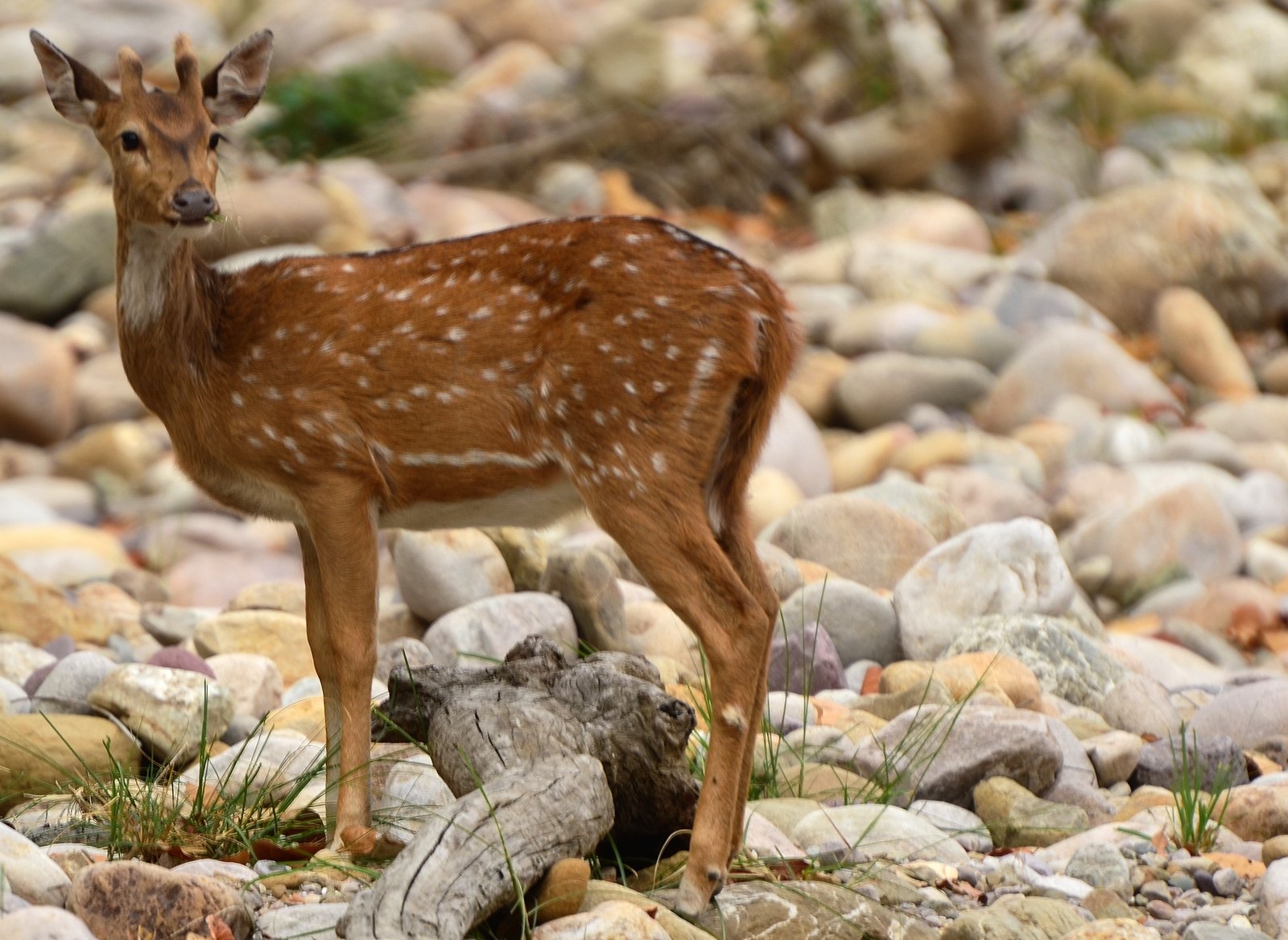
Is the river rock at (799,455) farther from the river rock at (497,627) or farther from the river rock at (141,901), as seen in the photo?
the river rock at (141,901)

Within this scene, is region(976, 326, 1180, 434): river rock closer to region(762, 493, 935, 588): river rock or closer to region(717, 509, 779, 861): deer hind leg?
region(762, 493, 935, 588): river rock

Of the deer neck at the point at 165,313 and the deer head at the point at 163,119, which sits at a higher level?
the deer head at the point at 163,119

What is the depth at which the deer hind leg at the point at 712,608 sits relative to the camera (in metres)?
5.30

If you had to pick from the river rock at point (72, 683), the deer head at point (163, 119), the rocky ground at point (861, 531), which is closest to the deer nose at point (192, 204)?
the deer head at point (163, 119)

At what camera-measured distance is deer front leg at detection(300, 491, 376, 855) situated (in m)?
5.62

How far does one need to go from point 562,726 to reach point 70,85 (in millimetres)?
2619

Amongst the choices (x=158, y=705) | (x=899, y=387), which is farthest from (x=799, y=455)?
(x=158, y=705)

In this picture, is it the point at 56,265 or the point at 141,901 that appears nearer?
the point at 141,901

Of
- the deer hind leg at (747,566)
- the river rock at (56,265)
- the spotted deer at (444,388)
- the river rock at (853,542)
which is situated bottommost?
the river rock at (56,265)

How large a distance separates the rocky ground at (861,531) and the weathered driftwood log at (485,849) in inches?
5.8

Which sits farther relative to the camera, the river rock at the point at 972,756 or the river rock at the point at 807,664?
the river rock at the point at 807,664

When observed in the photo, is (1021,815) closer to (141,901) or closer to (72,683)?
(141,901)

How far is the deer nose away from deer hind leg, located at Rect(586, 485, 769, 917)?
1502mm

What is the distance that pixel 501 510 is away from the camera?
5.84 m
